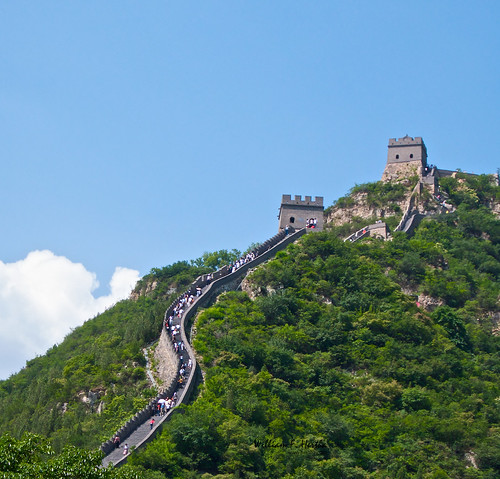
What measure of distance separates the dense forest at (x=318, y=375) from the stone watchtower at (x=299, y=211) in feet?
13.6

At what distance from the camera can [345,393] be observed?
47688 mm

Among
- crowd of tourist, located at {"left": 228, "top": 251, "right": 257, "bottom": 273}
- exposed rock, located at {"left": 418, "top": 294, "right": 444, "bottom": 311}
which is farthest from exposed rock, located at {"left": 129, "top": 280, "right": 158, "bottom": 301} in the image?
exposed rock, located at {"left": 418, "top": 294, "right": 444, "bottom": 311}

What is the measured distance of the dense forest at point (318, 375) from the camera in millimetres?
40844

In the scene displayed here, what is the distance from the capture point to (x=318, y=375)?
48.6 m

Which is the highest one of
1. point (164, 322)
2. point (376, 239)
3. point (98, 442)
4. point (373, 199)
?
point (373, 199)

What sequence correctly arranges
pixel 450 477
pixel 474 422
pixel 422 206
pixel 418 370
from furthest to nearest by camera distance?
pixel 422 206, pixel 418 370, pixel 474 422, pixel 450 477

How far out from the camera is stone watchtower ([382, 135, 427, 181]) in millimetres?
84312

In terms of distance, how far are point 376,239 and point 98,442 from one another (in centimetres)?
3040

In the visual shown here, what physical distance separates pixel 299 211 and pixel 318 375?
2093 centimetres

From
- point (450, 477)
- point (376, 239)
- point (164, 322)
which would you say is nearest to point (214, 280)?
point (164, 322)

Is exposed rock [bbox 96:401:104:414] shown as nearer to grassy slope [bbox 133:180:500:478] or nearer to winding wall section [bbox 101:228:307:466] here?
winding wall section [bbox 101:228:307:466]

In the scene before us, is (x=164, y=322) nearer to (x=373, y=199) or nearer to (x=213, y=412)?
(x=213, y=412)

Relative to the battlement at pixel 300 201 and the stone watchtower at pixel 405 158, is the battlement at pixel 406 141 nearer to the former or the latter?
the stone watchtower at pixel 405 158

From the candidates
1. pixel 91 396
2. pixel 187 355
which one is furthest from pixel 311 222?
pixel 91 396
